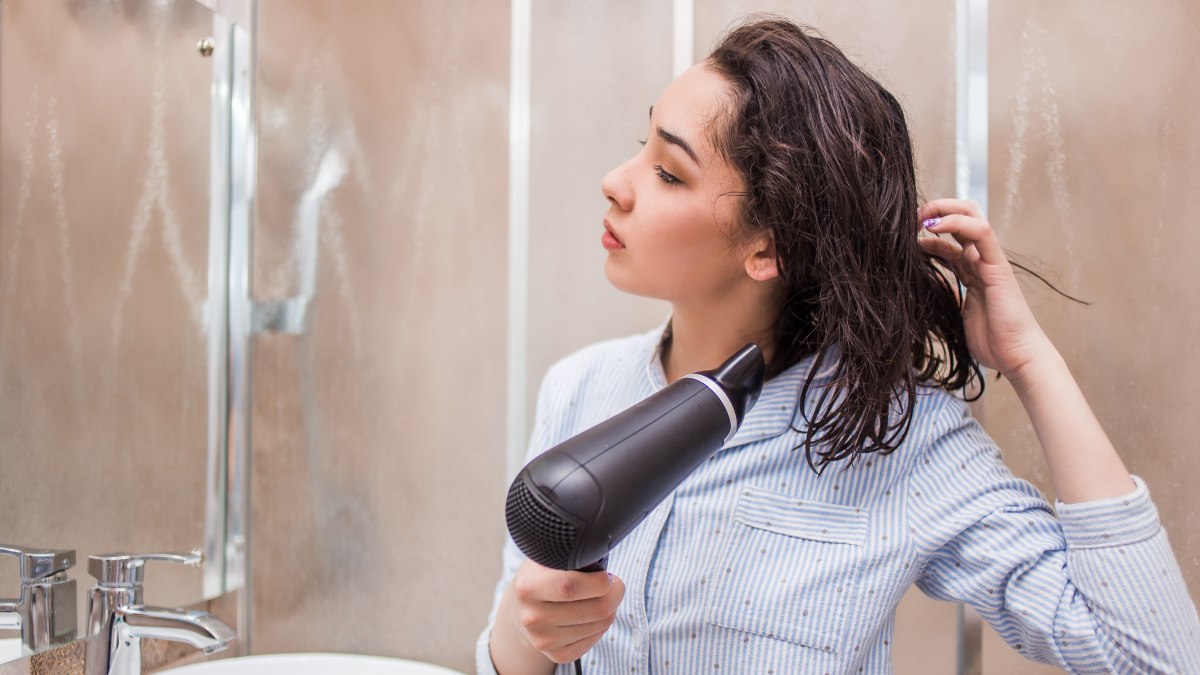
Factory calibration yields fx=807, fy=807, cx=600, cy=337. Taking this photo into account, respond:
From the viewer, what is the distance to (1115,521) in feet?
2.31

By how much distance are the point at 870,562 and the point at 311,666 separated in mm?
772

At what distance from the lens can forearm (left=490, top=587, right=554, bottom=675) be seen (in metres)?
0.77

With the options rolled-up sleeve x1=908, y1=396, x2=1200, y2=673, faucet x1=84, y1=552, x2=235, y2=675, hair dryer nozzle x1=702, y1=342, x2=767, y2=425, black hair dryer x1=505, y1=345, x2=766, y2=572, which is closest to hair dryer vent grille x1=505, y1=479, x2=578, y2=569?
black hair dryer x1=505, y1=345, x2=766, y2=572

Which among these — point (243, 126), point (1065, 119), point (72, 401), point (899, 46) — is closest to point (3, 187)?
point (72, 401)

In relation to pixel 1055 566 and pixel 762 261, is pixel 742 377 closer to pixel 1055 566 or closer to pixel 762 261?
pixel 762 261

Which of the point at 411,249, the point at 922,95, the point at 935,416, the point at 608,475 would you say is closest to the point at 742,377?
the point at 608,475

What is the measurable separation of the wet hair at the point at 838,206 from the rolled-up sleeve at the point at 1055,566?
3.0 inches

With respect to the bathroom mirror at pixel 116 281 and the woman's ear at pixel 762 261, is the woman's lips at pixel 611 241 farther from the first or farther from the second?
the bathroom mirror at pixel 116 281

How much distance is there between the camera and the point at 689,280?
79cm

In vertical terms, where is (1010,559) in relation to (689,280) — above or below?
below

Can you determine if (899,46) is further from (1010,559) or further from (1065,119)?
(1010,559)

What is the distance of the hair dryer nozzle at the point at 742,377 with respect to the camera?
632 mm

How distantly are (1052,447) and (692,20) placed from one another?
2.28 feet

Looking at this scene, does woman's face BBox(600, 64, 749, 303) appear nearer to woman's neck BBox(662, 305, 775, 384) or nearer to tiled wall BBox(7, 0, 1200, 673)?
woman's neck BBox(662, 305, 775, 384)
